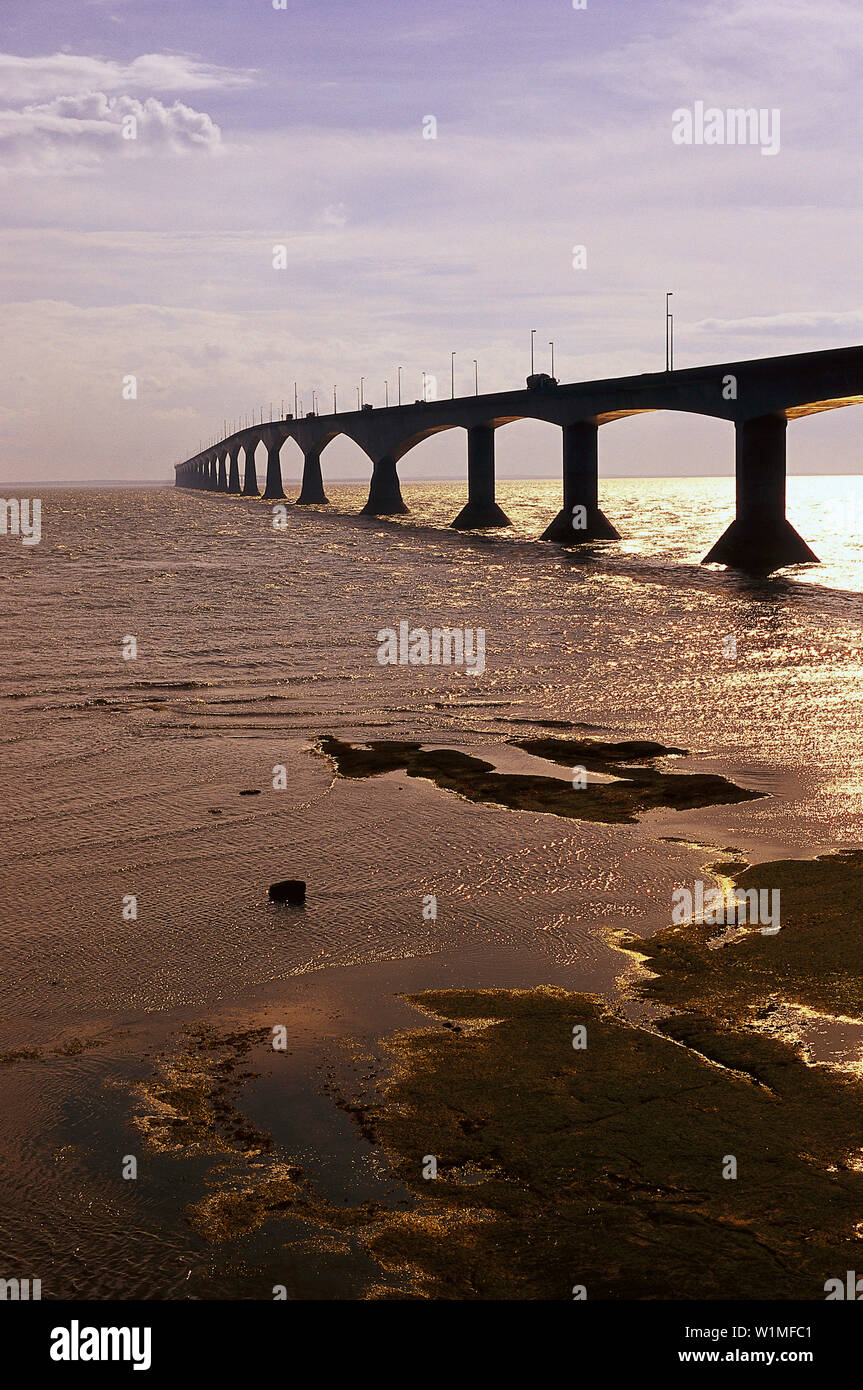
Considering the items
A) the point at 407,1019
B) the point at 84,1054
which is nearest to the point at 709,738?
the point at 407,1019

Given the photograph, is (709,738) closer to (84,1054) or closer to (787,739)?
(787,739)

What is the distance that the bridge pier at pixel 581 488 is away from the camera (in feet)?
233

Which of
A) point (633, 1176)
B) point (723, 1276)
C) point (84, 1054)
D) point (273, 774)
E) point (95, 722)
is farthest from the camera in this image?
point (95, 722)

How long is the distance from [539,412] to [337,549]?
15421 millimetres

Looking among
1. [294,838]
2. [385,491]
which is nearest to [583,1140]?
[294,838]

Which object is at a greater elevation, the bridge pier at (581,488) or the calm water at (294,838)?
the bridge pier at (581,488)

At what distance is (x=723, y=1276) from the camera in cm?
561

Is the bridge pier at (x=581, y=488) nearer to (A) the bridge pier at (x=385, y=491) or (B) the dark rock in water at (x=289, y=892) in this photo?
(A) the bridge pier at (x=385, y=491)

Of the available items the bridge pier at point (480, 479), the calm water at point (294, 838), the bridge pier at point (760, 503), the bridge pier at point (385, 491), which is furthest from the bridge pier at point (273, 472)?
the calm water at point (294, 838)

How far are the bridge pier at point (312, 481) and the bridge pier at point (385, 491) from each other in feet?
79.8

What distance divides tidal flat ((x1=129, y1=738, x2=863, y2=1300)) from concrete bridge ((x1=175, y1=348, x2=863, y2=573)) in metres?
41.0

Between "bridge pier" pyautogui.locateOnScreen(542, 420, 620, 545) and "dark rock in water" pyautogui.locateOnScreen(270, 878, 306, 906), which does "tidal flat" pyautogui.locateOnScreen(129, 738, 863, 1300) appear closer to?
"dark rock in water" pyautogui.locateOnScreen(270, 878, 306, 906)

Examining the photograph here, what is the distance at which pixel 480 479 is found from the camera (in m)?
87.2
